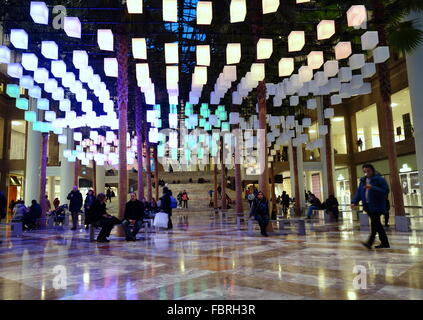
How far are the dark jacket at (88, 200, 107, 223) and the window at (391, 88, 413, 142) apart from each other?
76.2ft

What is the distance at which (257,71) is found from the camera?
11.8m

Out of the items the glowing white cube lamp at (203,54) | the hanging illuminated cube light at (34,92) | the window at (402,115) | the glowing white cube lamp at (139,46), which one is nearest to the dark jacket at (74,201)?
the hanging illuminated cube light at (34,92)

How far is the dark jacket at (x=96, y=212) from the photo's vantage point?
10.4 metres

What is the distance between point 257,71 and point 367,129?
25.0 m

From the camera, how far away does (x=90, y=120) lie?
1672 centimetres

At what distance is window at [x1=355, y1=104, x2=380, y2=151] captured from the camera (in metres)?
31.1

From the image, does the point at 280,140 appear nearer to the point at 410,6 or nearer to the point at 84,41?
the point at 410,6

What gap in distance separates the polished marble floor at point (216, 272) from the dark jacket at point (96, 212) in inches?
56.6

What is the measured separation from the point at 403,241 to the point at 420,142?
4570 millimetres

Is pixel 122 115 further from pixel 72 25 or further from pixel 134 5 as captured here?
pixel 134 5

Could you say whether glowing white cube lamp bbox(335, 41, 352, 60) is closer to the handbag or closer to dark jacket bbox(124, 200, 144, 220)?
dark jacket bbox(124, 200, 144, 220)

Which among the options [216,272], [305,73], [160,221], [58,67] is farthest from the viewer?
[160,221]

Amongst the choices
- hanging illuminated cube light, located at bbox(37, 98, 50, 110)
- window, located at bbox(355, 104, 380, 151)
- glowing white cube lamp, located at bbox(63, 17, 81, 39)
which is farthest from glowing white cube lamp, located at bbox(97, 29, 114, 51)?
window, located at bbox(355, 104, 380, 151)

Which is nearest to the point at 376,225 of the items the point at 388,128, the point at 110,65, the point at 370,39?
the point at 370,39
